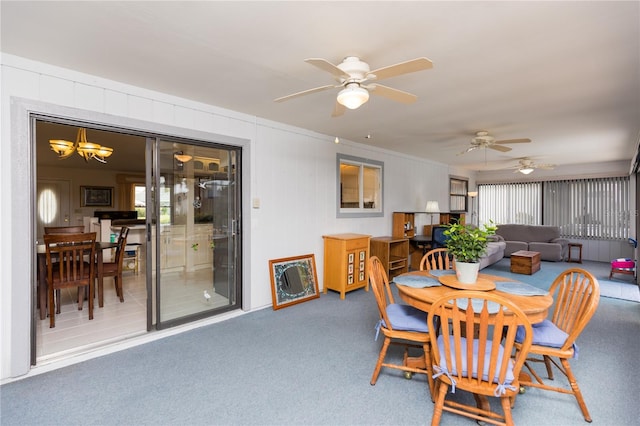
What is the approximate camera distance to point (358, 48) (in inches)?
87.4

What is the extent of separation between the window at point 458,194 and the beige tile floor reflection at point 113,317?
6.60 metres

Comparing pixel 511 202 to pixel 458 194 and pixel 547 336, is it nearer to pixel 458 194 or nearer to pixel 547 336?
pixel 458 194

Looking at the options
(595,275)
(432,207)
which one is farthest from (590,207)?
(432,207)

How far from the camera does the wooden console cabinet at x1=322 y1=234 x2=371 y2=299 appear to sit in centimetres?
452

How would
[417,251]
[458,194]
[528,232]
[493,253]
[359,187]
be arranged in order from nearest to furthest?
[359,187] → [417,251] → [493,253] → [528,232] → [458,194]

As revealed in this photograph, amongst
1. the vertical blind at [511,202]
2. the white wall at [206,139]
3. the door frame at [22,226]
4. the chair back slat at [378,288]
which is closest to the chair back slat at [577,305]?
the chair back slat at [378,288]

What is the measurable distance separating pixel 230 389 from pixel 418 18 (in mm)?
2747

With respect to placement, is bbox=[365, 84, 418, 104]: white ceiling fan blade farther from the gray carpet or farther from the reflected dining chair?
the gray carpet

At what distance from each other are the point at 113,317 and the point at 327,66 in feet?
11.9

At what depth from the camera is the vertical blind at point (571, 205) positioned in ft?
24.3

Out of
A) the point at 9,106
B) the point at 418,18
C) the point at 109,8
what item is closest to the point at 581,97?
the point at 418,18

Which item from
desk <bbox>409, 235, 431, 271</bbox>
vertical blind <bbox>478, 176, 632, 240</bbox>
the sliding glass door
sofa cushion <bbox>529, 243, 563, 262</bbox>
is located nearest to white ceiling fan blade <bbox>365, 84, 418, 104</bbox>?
the sliding glass door

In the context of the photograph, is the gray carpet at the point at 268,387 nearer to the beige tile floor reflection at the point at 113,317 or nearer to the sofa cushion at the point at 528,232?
the beige tile floor reflection at the point at 113,317

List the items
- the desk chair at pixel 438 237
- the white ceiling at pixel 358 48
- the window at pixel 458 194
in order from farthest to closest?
the window at pixel 458 194 < the desk chair at pixel 438 237 < the white ceiling at pixel 358 48
